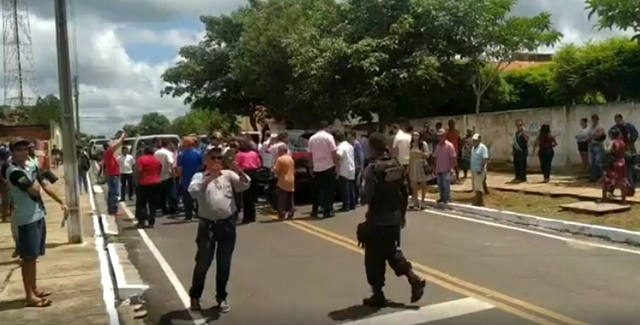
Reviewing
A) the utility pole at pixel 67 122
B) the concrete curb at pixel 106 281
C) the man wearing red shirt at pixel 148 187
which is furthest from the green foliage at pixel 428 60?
the utility pole at pixel 67 122

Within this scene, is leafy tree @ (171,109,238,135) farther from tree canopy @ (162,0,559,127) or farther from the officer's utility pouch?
the officer's utility pouch

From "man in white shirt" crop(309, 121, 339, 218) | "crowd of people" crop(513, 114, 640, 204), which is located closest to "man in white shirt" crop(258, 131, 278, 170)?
"man in white shirt" crop(309, 121, 339, 218)

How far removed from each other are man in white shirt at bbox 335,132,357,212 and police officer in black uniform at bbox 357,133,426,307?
800 cm

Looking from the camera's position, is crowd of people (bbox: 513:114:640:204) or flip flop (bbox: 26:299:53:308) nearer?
flip flop (bbox: 26:299:53:308)

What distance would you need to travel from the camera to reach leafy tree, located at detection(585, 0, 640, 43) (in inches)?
720

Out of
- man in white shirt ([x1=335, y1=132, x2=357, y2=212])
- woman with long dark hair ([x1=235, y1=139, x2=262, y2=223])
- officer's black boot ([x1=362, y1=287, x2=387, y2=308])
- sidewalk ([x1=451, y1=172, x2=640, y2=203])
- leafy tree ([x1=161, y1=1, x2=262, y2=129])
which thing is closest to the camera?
officer's black boot ([x1=362, y1=287, x2=387, y2=308])

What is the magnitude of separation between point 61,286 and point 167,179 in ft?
24.4

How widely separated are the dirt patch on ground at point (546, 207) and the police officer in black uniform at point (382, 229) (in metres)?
6.29

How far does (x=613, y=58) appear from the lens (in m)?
27.0

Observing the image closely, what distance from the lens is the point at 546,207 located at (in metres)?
16.1

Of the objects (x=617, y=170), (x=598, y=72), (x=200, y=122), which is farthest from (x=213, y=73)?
(x=200, y=122)

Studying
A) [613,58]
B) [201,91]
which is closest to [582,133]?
[613,58]

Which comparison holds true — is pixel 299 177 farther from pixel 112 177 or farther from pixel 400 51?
pixel 400 51

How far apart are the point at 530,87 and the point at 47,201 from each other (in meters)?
21.0
